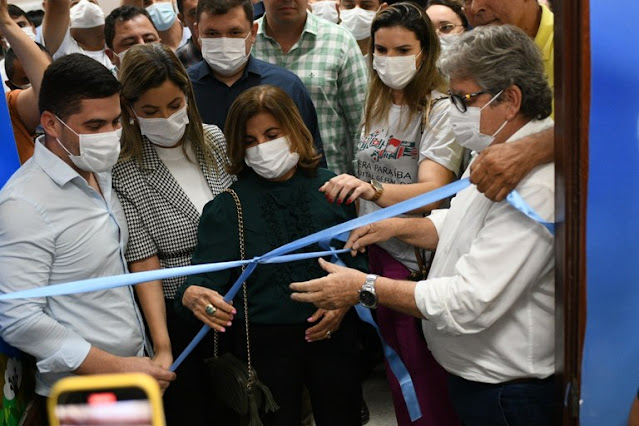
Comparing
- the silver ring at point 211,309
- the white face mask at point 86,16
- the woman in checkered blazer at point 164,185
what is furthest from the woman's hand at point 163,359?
the white face mask at point 86,16

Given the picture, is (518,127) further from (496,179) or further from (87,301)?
(87,301)

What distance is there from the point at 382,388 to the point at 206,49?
189 centimetres

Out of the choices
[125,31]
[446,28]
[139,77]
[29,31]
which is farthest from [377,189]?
[29,31]

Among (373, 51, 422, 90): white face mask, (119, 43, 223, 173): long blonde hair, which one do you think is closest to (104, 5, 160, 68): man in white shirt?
(119, 43, 223, 173): long blonde hair

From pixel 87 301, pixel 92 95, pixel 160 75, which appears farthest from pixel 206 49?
pixel 87 301

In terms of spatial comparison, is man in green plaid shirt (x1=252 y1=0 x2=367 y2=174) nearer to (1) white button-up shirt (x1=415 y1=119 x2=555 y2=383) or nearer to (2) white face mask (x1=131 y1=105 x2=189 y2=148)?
(2) white face mask (x1=131 y1=105 x2=189 y2=148)

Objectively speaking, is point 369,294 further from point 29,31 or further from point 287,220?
point 29,31

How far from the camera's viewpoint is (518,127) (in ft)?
7.27

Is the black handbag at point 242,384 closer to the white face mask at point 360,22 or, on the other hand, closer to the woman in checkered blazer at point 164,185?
the woman in checkered blazer at point 164,185

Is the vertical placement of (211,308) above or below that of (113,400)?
below

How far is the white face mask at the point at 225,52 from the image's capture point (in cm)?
344

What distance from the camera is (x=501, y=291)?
2.09 m

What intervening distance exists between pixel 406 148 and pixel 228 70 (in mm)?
922

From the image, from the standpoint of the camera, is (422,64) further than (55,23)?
No
